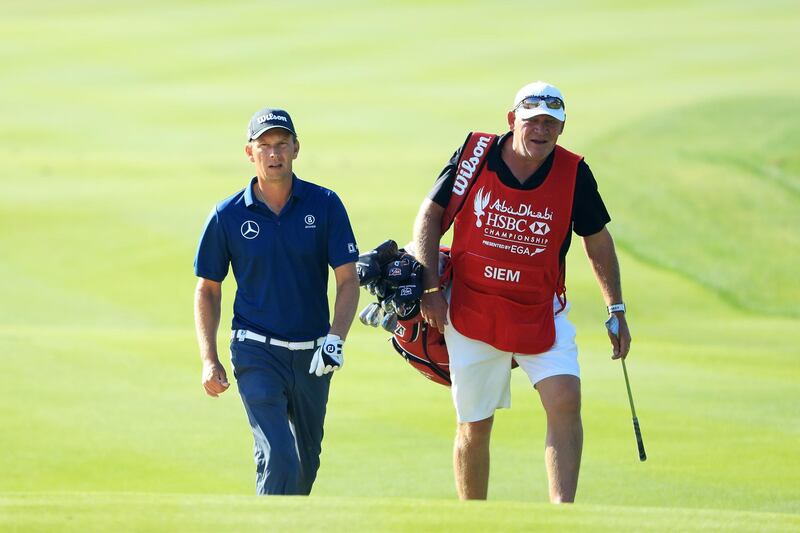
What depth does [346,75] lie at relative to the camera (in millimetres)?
30750

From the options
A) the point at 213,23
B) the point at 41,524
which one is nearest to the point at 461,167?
the point at 41,524

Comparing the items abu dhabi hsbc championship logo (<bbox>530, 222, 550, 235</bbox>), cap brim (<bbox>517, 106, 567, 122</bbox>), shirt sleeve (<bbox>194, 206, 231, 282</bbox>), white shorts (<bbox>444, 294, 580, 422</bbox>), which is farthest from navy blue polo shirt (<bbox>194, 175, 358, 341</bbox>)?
cap brim (<bbox>517, 106, 567, 122</bbox>)

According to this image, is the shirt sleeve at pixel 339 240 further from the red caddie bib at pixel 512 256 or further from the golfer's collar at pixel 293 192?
the red caddie bib at pixel 512 256

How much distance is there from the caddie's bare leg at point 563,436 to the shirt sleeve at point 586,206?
744 mm

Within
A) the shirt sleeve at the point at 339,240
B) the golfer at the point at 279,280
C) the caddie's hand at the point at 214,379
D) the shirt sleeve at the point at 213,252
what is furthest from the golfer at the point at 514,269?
the caddie's hand at the point at 214,379

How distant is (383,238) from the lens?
1648 centimetres

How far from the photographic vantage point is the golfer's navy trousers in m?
6.34

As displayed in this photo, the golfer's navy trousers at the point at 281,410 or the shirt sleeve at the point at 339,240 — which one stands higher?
the shirt sleeve at the point at 339,240

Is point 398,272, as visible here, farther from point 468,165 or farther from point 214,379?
point 214,379

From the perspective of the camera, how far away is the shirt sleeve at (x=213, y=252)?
6613 mm

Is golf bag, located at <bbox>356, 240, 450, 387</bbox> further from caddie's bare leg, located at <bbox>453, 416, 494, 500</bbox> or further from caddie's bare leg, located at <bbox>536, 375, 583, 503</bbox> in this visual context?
caddie's bare leg, located at <bbox>536, 375, 583, 503</bbox>

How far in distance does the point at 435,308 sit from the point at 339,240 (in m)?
0.60

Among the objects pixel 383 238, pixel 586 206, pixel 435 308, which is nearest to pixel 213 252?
pixel 435 308

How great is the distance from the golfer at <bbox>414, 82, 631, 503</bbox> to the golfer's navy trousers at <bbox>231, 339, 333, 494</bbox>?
0.72 metres
